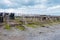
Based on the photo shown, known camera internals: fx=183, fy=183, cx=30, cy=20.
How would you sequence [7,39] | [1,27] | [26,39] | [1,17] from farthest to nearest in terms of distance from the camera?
[1,17] < [1,27] < [26,39] < [7,39]

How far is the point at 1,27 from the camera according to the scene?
22.1m

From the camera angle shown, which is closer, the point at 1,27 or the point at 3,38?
the point at 3,38

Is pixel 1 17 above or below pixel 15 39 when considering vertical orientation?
above

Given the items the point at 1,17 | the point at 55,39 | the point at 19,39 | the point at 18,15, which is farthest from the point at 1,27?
the point at 18,15

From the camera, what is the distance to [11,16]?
29.2 metres

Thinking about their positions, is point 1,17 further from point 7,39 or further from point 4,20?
point 7,39

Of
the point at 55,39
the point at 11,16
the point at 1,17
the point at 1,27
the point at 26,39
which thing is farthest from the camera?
the point at 11,16

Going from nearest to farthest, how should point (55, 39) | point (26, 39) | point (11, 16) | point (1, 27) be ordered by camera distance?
point (26, 39) < point (55, 39) < point (1, 27) < point (11, 16)

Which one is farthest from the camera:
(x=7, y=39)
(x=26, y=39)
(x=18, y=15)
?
(x=18, y=15)

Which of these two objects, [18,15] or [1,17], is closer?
[1,17]

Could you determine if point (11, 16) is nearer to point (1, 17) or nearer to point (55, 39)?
point (1, 17)

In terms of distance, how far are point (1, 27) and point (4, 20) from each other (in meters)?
2.74

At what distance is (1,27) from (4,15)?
11.5ft

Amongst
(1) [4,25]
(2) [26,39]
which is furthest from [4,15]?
(2) [26,39]
